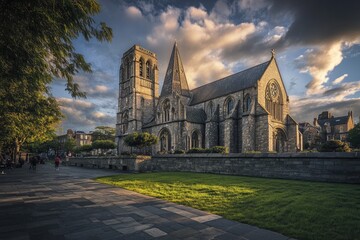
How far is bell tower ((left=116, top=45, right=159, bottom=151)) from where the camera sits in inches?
1861

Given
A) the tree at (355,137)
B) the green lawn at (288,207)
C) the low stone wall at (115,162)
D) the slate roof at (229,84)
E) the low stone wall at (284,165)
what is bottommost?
the low stone wall at (115,162)

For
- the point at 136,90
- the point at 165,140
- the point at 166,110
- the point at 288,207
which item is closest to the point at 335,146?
the point at 288,207

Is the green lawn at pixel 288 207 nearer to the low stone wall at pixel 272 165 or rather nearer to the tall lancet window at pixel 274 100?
the low stone wall at pixel 272 165

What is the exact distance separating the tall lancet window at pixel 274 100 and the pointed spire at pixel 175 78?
16638mm

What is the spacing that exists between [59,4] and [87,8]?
1.78 feet

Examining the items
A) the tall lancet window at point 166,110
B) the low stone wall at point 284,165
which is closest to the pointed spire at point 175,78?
the tall lancet window at point 166,110

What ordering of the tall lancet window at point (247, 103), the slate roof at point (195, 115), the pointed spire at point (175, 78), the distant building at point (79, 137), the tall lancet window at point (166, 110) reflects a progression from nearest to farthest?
the tall lancet window at point (247, 103) → the slate roof at point (195, 115) → the tall lancet window at point (166, 110) → the pointed spire at point (175, 78) → the distant building at point (79, 137)

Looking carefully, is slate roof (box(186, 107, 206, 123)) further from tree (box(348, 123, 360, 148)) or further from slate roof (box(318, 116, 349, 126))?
slate roof (box(318, 116, 349, 126))

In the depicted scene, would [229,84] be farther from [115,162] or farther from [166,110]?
[115,162]

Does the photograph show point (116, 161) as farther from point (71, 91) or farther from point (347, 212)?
point (347, 212)

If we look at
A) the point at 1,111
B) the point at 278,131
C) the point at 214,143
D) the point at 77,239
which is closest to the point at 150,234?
the point at 77,239

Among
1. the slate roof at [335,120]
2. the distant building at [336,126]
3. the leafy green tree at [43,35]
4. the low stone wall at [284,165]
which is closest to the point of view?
the leafy green tree at [43,35]

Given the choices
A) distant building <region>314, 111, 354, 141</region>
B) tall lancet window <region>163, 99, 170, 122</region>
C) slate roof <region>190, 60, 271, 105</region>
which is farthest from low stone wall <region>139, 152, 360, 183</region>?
distant building <region>314, 111, 354, 141</region>

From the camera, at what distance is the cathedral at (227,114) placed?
29969mm
